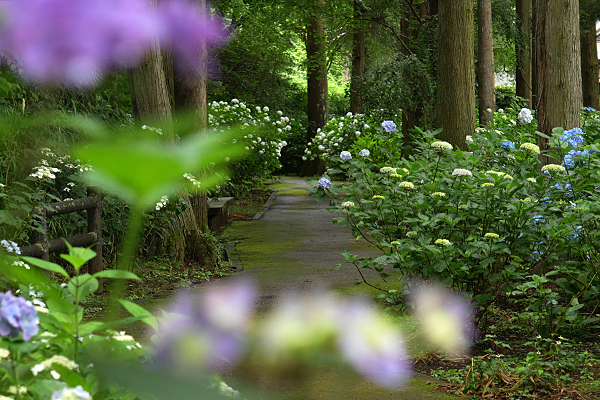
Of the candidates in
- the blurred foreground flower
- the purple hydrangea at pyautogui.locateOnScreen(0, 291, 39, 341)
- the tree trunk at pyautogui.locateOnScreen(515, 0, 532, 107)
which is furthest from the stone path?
the tree trunk at pyautogui.locateOnScreen(515, 0, 532, 107)

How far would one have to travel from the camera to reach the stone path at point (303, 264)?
327 centimetres

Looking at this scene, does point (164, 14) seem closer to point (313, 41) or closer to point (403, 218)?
point (403, 218)

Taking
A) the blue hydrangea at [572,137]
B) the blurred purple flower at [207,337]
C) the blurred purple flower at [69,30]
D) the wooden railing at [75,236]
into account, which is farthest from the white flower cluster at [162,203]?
the blurred purple flower at [69,30]

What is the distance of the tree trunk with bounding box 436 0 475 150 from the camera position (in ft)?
23.7

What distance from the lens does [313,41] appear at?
72.8 feet

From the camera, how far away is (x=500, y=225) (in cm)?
413

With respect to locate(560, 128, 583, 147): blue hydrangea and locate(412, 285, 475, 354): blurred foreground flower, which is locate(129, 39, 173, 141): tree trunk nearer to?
locate(412, 285, 475, 354): blurred foreground flower

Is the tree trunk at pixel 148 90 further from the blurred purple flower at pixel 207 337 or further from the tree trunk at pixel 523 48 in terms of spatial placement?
the tree trunk at pixel 523 48

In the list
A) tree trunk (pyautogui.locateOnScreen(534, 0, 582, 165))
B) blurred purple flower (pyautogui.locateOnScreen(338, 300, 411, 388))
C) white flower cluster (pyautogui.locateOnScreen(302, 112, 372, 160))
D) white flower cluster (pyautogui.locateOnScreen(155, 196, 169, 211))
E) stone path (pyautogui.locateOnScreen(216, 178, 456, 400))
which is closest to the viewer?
blurred purple flower (pyautogui.locateOnScreen(338, 300, 411, 388))

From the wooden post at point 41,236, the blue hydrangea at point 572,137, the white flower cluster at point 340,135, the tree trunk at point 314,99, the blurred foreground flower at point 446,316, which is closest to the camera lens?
the blurred foreground flower at point 446,316

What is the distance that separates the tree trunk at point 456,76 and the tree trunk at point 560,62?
1846 millimetres

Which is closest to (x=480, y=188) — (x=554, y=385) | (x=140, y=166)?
(x=554, y=385)

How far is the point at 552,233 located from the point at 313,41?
1954 centimetres

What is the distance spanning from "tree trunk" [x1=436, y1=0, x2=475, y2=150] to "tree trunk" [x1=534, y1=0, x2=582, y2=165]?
1.85m
